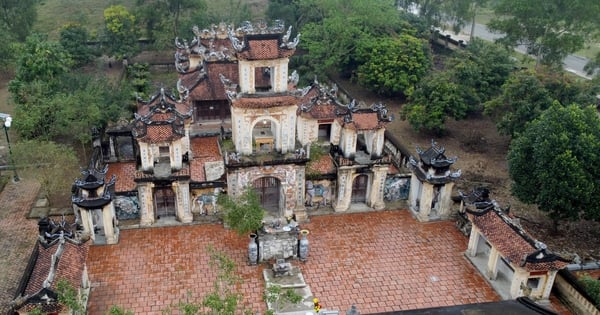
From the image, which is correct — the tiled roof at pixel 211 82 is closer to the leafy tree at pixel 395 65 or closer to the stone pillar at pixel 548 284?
the leafy tree at pixel 395 65

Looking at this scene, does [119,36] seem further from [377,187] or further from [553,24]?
[553,24]

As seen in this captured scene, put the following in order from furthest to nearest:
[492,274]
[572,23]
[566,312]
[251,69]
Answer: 1. [572,23]
2. [251,69]
3. [492,274]
4. [566,312]

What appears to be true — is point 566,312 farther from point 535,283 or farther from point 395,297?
point 395,297

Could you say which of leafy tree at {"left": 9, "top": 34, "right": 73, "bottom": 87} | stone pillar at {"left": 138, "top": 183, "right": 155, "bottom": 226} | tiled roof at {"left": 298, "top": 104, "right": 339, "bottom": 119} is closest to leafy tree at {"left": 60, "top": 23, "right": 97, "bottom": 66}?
leafy tree at {"left": 9, "top": 34, "right": 73, "bottom": 87}

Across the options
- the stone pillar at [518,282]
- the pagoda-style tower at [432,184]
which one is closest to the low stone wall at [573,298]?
the stone pillar at [518,282]

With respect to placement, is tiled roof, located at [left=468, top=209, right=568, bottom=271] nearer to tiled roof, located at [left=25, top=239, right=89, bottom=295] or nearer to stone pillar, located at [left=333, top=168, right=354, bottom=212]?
stone pillar, located at [left=333, top=168, right=354, bottom=212]

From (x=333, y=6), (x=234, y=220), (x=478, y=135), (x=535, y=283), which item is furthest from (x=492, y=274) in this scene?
(x=333, y=6)
